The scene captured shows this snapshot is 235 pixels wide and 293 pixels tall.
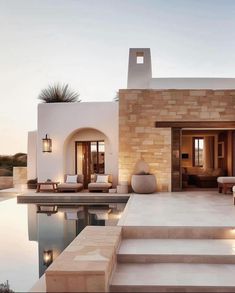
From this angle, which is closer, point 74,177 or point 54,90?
point 74,177

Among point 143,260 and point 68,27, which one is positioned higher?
point 68,27

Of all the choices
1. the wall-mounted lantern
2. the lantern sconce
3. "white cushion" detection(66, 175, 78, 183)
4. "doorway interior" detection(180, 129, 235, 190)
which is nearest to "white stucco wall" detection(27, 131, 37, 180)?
the lantern sconce

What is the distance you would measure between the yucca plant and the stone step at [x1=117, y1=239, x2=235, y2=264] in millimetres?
11366

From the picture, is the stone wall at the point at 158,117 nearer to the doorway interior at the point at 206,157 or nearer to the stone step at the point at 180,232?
the doorway interior at the point at 206,157

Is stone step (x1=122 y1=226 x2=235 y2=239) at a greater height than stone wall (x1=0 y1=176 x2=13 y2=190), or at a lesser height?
greater

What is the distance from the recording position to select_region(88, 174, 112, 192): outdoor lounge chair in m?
12.4

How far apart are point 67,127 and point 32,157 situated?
2960 mm

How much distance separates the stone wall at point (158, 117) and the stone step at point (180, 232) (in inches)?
244

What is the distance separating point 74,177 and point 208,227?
809 cm

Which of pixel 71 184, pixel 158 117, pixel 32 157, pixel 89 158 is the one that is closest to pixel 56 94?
pixel 32 157

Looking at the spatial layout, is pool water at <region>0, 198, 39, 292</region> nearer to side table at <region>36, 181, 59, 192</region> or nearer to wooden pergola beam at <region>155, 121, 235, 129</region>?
side table at <region>36, 181, 59, 192</region>

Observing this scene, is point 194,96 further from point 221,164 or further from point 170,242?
point 170,242

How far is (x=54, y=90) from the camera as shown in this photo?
51.8ft

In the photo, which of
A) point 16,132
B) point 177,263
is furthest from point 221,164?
point 16,132
